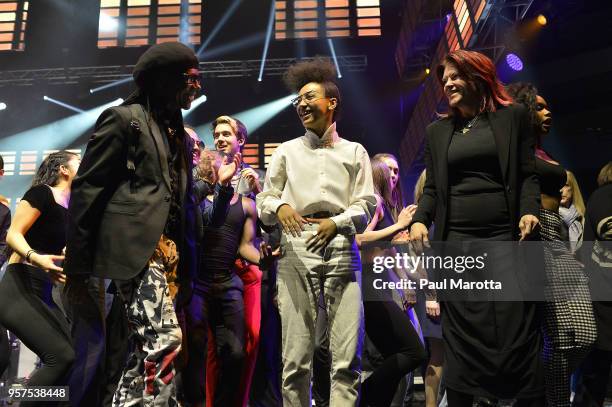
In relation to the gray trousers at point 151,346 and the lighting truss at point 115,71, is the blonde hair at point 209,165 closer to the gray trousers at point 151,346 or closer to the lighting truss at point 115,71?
the gray trousers at point 151,346

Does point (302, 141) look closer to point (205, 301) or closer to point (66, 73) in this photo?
point (205, 301)

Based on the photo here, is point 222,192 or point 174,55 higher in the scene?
point 174,55

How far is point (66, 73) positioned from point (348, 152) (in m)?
9.98

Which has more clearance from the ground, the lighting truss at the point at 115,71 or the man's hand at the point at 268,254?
the lighting truss at the point at 115,71

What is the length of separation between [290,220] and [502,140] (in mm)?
1006

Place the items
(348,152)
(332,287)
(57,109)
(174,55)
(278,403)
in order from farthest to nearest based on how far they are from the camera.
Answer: (57,109), (278,403), (348,152), (332,287), (174,55)

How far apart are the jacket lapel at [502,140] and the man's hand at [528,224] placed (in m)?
0.19

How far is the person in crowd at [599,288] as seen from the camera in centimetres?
322

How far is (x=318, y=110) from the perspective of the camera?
3.06 meters

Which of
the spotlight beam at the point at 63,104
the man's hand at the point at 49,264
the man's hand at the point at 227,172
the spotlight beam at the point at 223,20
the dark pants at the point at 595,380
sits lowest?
the dark pants at the point at 595,380

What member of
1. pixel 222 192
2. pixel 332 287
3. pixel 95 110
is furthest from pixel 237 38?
pixel 332 287

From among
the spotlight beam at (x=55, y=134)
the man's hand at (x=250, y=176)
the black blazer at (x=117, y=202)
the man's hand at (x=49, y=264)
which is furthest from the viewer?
the spotlight beam at (x=55, y=134)

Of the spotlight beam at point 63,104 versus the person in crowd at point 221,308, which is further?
the spotlight beam at point 63,104

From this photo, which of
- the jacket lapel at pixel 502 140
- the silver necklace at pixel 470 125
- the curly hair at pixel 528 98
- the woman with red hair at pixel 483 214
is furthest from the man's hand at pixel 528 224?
the curly hair at pixel 528 98
